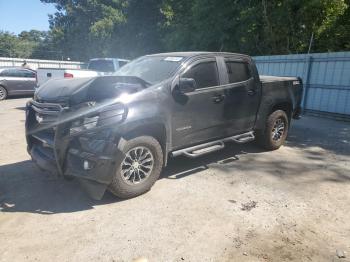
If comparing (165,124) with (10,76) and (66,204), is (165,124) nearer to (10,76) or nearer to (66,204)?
(66,204)

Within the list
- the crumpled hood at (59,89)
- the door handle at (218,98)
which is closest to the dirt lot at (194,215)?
the door handle at (218,98)

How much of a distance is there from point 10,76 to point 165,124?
13.7 metres

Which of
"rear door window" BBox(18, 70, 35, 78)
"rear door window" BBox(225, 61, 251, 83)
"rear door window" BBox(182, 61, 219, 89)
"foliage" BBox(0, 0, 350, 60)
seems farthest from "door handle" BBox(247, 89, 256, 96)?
"rear door window" BBox(18, 70, 35, 78)

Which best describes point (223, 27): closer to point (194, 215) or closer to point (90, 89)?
point (90, 89)

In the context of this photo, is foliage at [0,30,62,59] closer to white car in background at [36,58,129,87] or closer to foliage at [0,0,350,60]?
foliage at [0,0,350,60]

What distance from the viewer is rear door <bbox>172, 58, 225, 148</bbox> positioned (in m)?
4.98

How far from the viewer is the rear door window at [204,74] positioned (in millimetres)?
5230

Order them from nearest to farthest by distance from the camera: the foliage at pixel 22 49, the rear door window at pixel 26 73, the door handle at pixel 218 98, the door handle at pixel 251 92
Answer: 1. the door handle at pixel 218 98
2. the door handle at pixel 251 92
3. the rear door window at pixel 26 73
4. the foliage at pixel 22 49

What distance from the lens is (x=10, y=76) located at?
624 inches

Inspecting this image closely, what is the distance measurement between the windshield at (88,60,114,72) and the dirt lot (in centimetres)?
683

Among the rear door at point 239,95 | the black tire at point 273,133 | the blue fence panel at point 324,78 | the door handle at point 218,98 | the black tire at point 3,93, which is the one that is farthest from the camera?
the black tire at point 3,93

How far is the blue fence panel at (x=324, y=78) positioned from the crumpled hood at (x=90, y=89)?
344 inches

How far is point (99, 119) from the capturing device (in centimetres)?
415

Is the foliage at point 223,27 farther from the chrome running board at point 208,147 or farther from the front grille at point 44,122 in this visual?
the front grille at point 44,122
